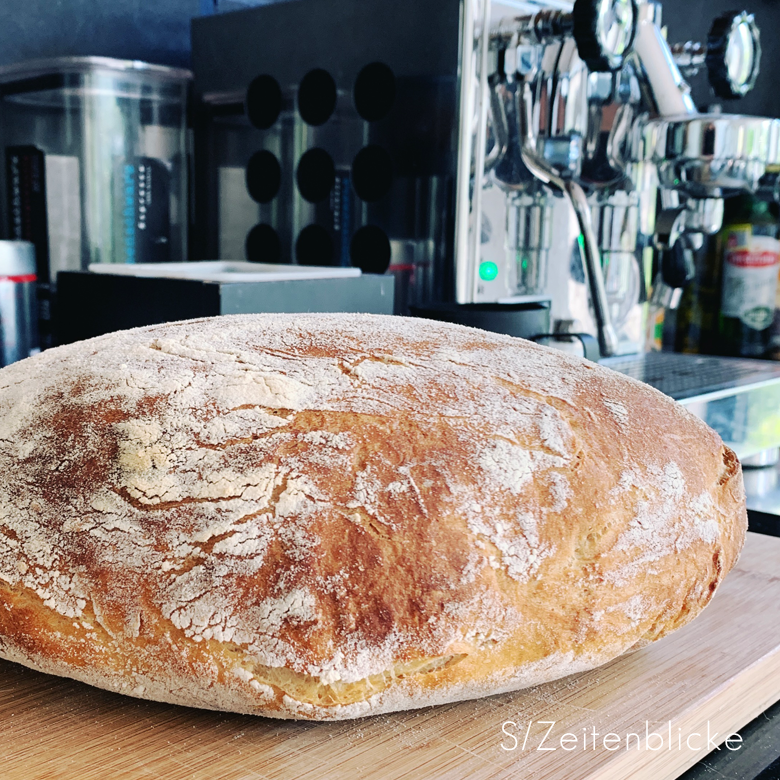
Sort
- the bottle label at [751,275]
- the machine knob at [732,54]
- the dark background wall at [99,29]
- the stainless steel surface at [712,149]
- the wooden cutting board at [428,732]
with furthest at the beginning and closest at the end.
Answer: the bottle label at [751,275] → the dark background wall at [99,29] → the machine knob at [732,54] → the stainless steel surface at [712,149] → the wooden cutting board at [428,732]

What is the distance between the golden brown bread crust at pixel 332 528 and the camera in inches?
16.0

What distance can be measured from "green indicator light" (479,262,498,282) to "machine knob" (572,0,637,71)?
0.95ft

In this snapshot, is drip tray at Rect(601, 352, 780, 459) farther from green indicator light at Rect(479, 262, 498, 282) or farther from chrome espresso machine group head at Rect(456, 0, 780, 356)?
Answer: green indicator light at Rect(479, 262, 498, 282)

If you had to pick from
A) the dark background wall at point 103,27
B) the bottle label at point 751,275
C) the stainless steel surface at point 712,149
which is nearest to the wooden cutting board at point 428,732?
the stainless steel surface at point 712,149

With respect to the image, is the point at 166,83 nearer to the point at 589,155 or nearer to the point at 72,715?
the point at 589,155

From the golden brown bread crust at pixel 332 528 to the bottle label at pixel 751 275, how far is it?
1.40 metres

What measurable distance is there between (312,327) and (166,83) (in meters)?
0.95

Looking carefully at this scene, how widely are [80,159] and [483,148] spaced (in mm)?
550

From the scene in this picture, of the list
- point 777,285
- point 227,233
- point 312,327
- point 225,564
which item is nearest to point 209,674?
point 225,564

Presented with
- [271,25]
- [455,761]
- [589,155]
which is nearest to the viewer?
[455,761]

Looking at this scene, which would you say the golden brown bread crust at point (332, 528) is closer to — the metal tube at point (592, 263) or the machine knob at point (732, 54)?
the metal tube at point (592, 263)

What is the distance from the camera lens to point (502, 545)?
0.43 meters

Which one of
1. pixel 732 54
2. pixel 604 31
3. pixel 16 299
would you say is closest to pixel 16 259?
pixel 16 299

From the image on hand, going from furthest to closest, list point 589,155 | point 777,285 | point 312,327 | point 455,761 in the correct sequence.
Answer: point 777,285 < point 589,155 < point 312,327 < point 455,761
